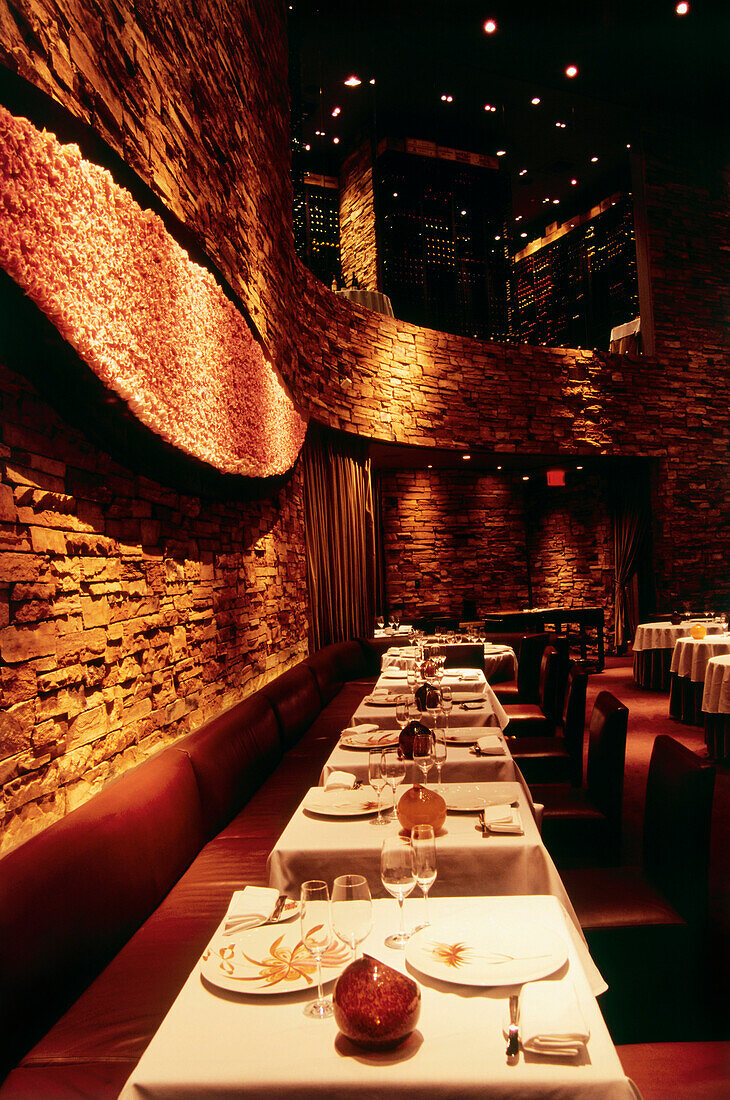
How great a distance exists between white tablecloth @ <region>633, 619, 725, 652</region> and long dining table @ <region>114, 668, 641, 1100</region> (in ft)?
22.0

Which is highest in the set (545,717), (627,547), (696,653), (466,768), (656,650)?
(627,547)

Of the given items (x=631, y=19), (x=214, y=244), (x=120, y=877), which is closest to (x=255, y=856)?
(x=120, y=877)

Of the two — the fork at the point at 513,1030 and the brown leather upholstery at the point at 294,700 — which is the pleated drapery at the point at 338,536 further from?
the fork at the point at 513,1030

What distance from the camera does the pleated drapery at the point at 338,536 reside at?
22.6 ft

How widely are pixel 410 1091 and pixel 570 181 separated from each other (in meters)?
12.5

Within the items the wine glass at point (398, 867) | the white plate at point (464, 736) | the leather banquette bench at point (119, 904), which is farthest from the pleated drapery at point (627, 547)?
the wine glass at point (398, 867)

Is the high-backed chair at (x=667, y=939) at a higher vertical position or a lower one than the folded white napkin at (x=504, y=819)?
lower

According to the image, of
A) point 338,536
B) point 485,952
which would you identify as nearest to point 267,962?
point 485,952

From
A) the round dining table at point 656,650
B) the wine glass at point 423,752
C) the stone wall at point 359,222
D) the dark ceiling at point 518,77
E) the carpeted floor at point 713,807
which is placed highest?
the dark ceiling at point 518,77

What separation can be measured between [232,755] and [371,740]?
639mm

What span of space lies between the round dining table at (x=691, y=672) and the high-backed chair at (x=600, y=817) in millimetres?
3614

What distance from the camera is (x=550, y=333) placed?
12.4m

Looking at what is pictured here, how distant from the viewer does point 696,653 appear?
6.15 m

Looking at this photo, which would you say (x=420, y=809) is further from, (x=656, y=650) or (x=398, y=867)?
(x=656, y=650)
